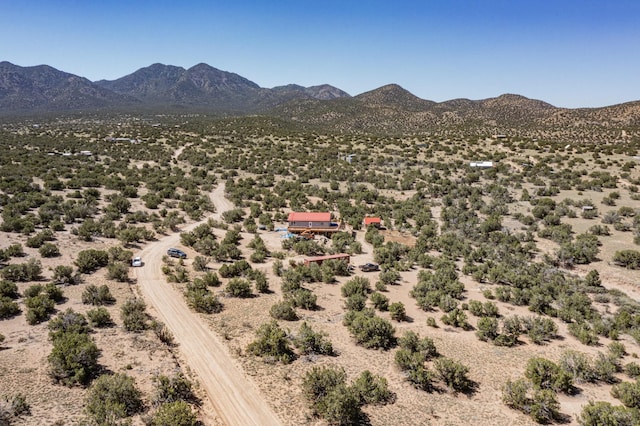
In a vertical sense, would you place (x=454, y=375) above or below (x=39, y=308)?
below

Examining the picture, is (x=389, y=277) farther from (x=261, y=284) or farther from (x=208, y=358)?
(x=208, y=358)

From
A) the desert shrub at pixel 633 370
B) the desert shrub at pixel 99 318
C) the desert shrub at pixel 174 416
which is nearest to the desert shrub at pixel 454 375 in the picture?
the desert shrub at pixel 633 370

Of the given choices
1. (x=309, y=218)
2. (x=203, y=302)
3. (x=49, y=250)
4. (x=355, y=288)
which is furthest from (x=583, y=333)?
(x=49, y=250)

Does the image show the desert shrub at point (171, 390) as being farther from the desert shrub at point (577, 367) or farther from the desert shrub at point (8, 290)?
the desert shrub at point (577, 367)

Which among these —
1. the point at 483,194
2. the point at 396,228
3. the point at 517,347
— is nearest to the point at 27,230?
the point at 396,228

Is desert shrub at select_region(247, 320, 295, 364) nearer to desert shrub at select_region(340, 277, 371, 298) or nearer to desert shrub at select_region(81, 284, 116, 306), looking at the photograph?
desert shrub at select_region(340, 277, 371, 298)

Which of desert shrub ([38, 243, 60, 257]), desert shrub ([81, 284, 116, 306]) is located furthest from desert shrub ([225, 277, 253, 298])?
desert shrub ([38, 243, 60, 257])
